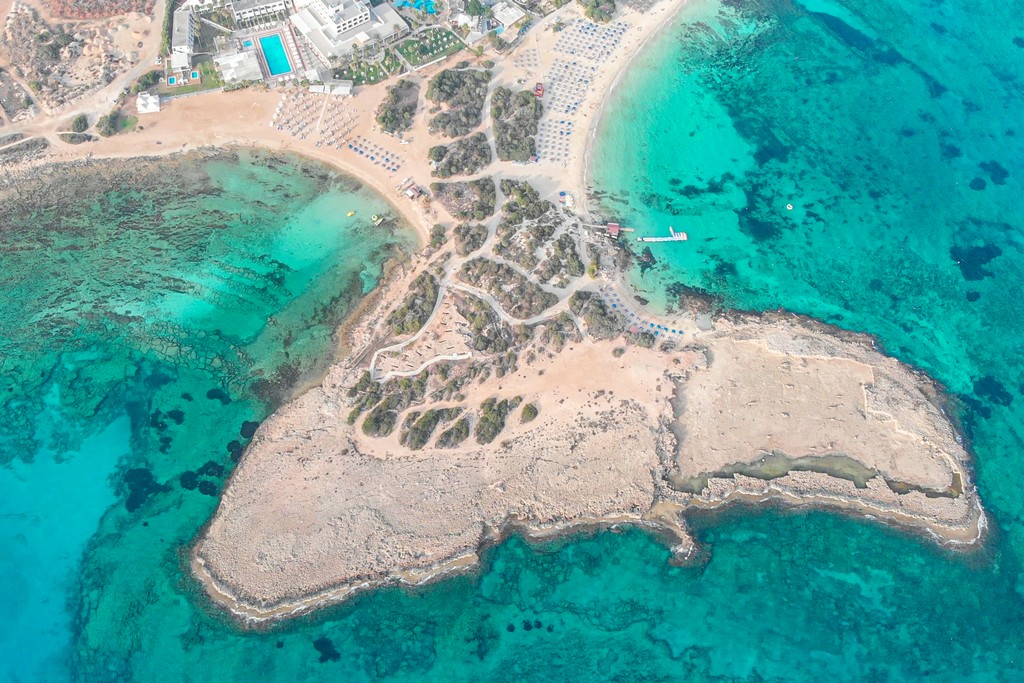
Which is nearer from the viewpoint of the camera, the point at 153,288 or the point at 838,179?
the point at 153,288

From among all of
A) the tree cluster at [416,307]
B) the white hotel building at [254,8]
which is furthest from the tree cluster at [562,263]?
the white hotel building at [254,8]

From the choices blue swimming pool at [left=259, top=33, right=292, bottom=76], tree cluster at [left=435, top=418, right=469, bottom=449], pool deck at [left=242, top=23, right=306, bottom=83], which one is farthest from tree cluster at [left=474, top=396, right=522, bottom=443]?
blue swimming pool at [left=259, top=33, right=292, bottom=76]

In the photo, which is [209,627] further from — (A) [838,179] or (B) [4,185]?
(A) [838,179]

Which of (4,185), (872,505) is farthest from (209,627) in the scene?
(872,505)

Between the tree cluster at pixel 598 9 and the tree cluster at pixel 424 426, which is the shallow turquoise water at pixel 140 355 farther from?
the tree cluster at pixel 598 9

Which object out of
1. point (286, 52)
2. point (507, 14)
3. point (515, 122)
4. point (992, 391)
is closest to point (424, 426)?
point (515, 122)

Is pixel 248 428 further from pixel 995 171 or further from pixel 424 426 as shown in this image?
pixel 995 171
